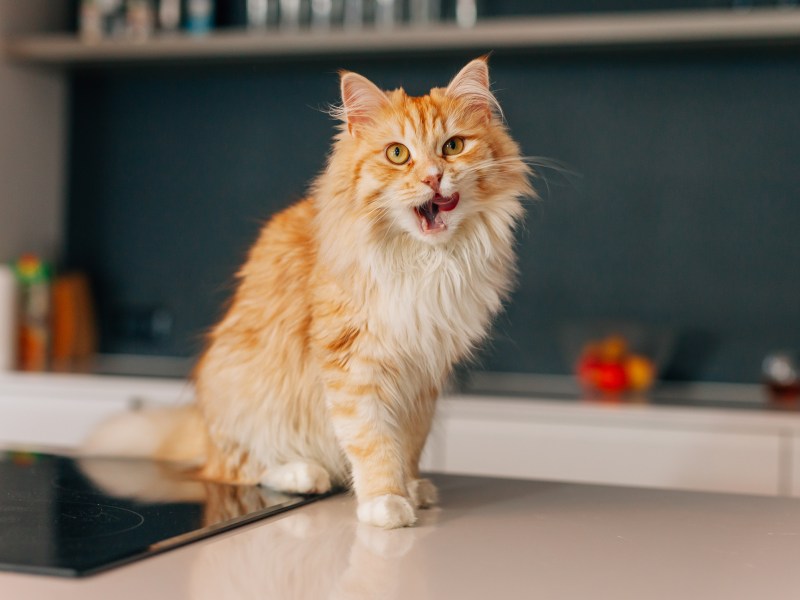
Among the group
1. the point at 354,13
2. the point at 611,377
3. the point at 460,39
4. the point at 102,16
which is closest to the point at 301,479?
the point at 611,377

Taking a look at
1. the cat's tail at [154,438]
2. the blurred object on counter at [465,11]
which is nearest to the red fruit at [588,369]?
the blurred object on counter at [465,11]

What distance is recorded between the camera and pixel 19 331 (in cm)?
328

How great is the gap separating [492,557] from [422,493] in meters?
0.32

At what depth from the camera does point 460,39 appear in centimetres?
292

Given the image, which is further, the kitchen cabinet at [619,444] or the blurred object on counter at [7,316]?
the blurred object on counter at [7,316]

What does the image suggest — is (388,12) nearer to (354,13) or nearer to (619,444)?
(354,13)

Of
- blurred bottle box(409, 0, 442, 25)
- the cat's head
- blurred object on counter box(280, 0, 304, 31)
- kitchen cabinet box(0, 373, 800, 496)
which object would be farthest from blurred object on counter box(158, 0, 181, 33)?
the cat's head

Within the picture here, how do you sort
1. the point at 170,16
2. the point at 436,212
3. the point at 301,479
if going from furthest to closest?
the point at 170,16, the point at 301,479, the point at 436,212

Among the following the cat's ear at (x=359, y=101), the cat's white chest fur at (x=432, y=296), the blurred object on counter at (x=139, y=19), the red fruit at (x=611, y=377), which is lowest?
the red fruit at (x=611, y=377)

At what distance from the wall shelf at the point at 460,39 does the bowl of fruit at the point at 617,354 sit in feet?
2.69

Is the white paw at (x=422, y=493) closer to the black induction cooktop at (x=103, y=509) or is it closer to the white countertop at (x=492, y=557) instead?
the white countertop at (x=492, y=557)

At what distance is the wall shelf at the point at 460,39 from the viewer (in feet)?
9.05

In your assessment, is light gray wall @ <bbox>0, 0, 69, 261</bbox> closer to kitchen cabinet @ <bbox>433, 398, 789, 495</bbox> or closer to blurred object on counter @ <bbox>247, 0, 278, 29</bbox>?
blurred object on counter @ <bbox>247, 0, 278, 29</bbox>

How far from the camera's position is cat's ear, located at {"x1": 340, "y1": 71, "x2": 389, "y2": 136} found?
4.20ft
